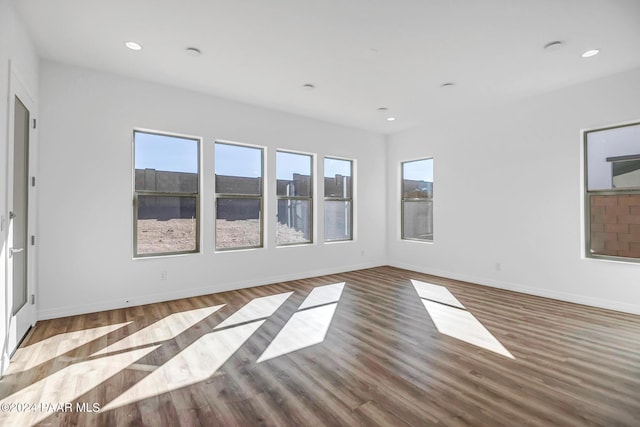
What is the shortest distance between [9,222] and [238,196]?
2.74 m

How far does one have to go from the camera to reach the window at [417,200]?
6180 mm

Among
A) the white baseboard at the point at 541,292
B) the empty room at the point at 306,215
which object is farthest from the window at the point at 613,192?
the white baseboard at the point at 541,292

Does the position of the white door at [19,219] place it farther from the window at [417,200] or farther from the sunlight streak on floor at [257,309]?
the window at [417,200]

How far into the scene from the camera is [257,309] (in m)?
3.87

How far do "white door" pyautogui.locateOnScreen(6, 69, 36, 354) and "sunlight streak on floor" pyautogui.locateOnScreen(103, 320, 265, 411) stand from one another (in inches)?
51.3

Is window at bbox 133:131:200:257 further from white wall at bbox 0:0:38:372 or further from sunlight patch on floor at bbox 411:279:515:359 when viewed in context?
sunlight patch on floor at bbox 411:279:515:359

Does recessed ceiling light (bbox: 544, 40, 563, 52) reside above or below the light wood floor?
above

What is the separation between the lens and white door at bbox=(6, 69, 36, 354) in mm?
2561

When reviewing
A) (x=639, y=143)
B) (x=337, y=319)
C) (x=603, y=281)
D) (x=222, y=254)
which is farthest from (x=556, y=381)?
(x=222, y=254)

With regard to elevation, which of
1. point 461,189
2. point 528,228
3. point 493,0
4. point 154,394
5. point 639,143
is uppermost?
point 493,0

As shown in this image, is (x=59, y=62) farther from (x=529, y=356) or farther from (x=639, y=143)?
(x=639, y=143)

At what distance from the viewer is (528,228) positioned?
466 centimetres

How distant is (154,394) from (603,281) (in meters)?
5.17

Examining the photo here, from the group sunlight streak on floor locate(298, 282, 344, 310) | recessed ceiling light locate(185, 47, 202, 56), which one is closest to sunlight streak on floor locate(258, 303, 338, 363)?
sunlight streak on floor locate(298, 282, 344, 310)
